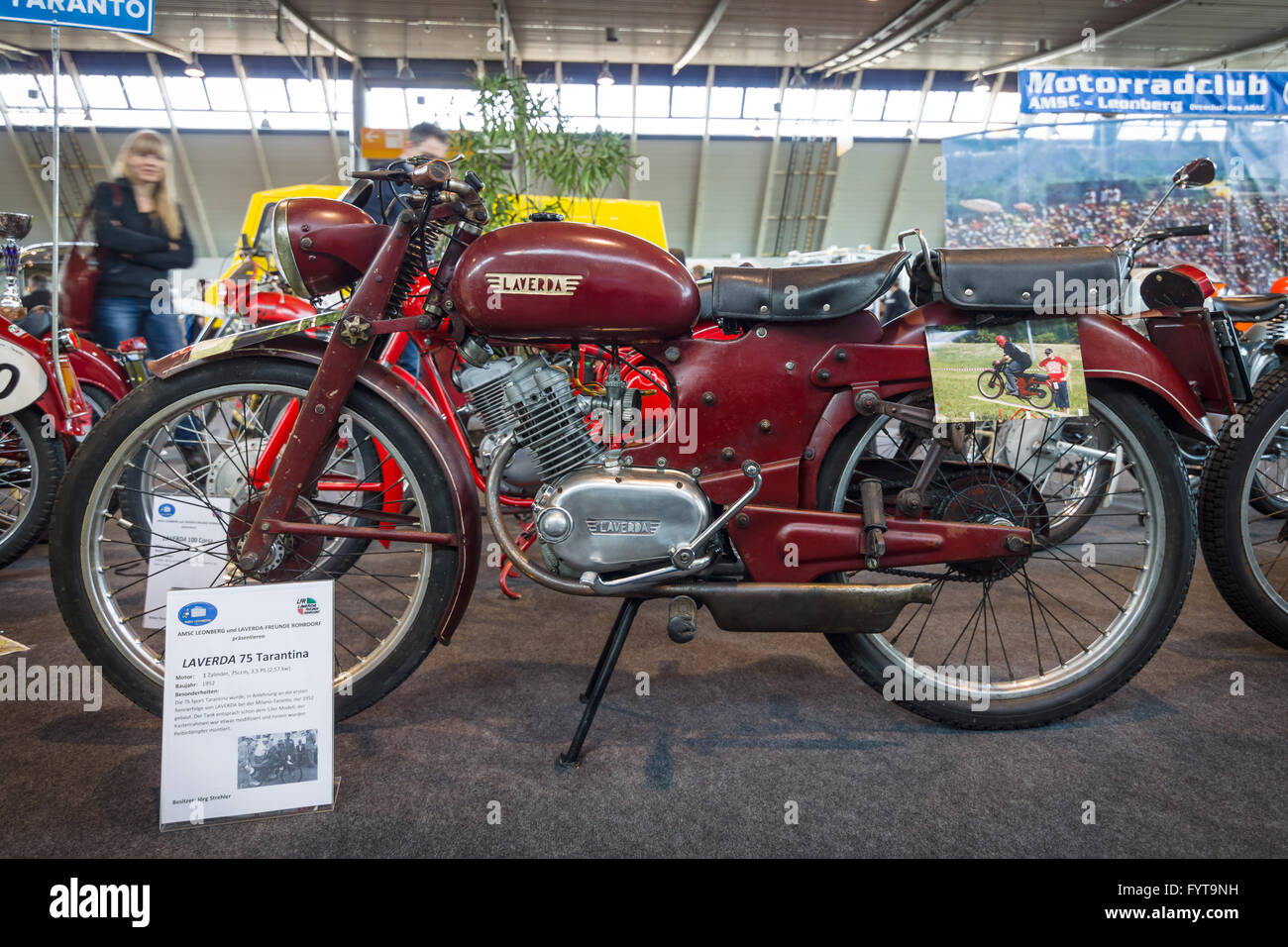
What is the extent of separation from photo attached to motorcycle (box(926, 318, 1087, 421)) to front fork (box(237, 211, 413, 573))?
1174mm

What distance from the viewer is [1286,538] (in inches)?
91.4

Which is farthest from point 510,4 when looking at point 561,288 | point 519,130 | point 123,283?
point 561,288

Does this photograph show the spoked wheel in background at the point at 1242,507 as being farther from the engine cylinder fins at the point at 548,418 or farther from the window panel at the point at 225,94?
the window panel at the point at 225,94

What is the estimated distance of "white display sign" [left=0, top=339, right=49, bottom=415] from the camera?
259 cm

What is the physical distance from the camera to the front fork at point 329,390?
1604 millimetres

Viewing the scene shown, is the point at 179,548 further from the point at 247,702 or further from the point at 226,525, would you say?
the point at 247,702

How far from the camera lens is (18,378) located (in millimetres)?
2609

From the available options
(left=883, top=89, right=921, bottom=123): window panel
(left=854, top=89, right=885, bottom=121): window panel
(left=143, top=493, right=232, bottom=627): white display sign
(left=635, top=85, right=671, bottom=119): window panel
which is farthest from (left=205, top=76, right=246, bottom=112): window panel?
(left=143, top=493, right=232, bottom=627): white display sign

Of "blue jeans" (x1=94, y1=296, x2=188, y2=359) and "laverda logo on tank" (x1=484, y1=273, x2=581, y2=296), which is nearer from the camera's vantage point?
"laverda logo on tank" (x1=484, y1=273, x2=581, y2=296)

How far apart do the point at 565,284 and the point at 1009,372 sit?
95 centimetres

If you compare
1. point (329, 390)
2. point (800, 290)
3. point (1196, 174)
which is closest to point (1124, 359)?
point (1196, 174)

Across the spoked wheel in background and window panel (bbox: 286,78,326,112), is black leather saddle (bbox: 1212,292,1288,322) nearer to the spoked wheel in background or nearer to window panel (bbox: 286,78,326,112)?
the spoked wheel in background

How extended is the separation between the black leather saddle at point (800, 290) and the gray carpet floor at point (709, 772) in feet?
3.12
